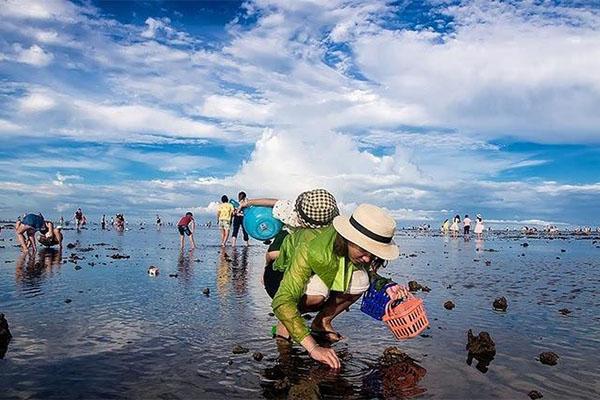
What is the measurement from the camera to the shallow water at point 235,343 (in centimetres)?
549

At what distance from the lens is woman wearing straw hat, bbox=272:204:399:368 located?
548 centimetres

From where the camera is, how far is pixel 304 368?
606 centimetres

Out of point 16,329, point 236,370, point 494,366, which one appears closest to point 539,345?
point 494,366

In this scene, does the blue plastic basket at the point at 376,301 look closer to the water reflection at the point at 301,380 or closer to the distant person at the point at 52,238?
the water reflection at the point at 301,380

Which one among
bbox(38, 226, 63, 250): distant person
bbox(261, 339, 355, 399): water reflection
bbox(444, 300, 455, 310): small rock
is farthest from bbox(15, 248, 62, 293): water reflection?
bbox(444, 300, 455, 310): small rock

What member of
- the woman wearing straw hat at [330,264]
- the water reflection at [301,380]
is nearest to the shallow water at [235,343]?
the water reflection at [301,380]

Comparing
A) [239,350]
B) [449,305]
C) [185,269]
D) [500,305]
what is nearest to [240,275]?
[185,269]

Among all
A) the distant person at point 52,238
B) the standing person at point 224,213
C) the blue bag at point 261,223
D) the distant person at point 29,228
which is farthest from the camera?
the standing person at point 224,213

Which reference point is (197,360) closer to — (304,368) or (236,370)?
(236,370)

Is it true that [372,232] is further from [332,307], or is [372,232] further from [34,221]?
[34,221]

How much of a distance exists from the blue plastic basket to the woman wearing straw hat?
36 centimetres

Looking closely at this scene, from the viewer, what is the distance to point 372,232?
5.46 meters

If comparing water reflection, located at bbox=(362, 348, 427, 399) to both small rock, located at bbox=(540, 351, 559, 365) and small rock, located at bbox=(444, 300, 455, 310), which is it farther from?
small rock, located at bbox=(444, 300, 455, 310)

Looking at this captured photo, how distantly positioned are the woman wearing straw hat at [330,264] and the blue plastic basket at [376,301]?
14.1 inches
